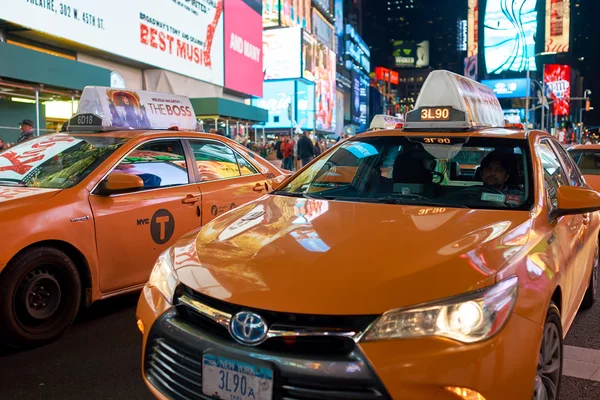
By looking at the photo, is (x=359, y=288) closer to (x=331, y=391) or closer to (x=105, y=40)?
(x=331, y=391)

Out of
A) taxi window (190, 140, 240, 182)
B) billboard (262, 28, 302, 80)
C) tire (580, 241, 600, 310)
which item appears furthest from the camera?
billboard (262, 28, 302, 80)

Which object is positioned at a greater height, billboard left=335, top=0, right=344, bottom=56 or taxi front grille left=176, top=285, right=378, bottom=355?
billboard left=335, top=0, right=344, bottom=56

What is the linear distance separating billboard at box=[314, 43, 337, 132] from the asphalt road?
5347 cm

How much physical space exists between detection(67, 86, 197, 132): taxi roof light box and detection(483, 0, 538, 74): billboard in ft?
238

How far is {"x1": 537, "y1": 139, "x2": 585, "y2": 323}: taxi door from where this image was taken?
298 cm

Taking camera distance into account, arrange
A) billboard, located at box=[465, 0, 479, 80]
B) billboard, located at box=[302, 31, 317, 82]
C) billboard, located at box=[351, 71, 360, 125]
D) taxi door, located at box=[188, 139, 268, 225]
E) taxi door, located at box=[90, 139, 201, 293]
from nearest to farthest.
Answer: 1. taxi door, located at box=[90, 139, 201, 293]
2. taxi door, located at box=[188, 139, 268, 225]
3. billboard, located at box=[302, 31, 317, 82]
4. billboard, located at box=[465, 0, 479, 80]
5. billboard, located at box=[351, 71, 360, 125]

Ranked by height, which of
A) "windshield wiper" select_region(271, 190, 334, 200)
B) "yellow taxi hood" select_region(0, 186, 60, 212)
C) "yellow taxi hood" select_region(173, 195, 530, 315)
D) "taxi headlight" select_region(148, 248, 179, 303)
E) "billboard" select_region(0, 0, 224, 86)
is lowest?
"taxi headlight" select_region(148, 248, 179, 303)

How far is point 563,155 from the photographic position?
4.36 metres

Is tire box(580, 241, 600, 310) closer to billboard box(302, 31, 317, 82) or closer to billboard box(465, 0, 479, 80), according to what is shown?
billboard box(302, 31, 317, 82)

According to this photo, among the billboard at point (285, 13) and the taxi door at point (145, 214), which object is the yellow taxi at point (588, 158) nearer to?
the taxi door at point (145, 214)

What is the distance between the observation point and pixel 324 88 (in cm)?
6050

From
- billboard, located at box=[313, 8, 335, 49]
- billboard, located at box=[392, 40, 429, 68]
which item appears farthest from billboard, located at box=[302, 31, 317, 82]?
billboard, located at box=[392, 40, 429, 68]

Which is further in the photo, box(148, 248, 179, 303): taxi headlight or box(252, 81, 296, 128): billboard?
box(252, 81, 296, 128): billboard

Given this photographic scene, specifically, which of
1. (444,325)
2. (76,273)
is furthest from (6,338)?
(444,325)
